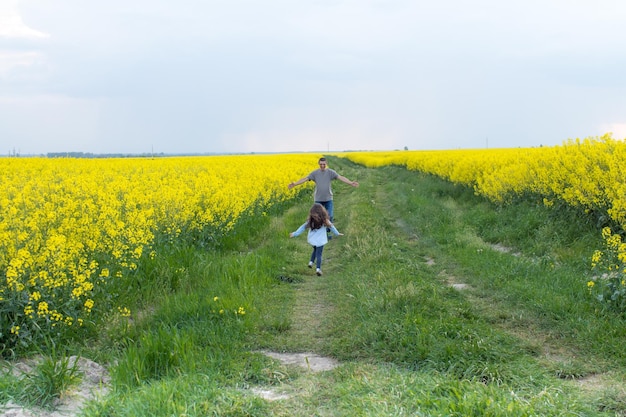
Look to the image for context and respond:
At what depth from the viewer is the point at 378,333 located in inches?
205

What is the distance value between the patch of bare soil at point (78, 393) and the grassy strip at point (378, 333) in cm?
17

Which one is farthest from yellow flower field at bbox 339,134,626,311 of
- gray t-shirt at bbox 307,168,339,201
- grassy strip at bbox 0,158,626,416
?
gray t-shirt at bbox 307,168,339,201

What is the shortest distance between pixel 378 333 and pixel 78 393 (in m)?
2.82

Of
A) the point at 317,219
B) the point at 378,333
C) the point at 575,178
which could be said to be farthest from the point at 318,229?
the point at 575,178

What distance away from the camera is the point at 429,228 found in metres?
11.6

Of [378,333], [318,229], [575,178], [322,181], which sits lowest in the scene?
[378,333]

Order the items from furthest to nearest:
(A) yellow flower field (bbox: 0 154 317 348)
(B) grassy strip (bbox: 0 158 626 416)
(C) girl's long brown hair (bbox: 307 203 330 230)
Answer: (C) girl's long brown hair (bbox: 307 203 330 230), (A) yellow flower field (bbox: 0 154 317 348), (B) grassy strip (bbox: 0 158 626 416)

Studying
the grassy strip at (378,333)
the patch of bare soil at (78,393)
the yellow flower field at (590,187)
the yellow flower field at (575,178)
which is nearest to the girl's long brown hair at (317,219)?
the grassy strip at (378,333)

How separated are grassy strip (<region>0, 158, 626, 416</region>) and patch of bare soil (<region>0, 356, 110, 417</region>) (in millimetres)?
170

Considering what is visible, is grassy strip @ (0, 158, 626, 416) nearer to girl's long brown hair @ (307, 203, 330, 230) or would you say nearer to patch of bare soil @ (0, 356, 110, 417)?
patch of bare soil @ (0, 356, 110, 417)

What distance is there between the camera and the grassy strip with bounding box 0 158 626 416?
3723mm

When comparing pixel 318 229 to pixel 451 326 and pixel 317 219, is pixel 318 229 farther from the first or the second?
pixel 451 326

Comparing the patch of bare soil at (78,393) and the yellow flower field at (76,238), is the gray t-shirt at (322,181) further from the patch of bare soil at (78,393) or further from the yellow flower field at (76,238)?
the patch of bare soil at (78,393)

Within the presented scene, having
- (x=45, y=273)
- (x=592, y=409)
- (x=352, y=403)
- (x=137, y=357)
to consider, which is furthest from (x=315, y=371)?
(x=45, y=273)
